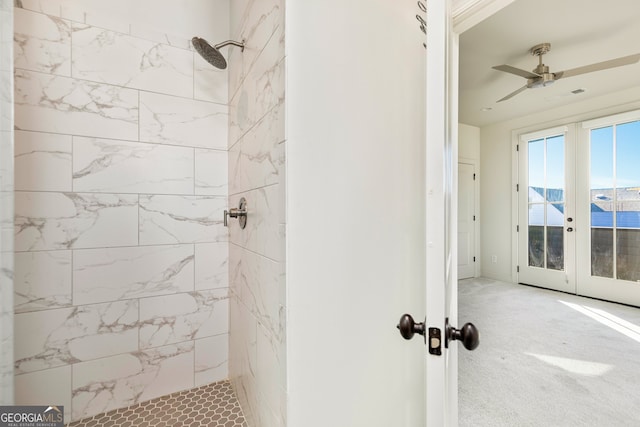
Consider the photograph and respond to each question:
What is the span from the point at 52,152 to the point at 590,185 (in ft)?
18.5

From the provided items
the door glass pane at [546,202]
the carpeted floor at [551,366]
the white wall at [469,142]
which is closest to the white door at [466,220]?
the white wall at [469,142]

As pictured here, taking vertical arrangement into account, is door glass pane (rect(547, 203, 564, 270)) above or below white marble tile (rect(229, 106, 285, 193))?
below

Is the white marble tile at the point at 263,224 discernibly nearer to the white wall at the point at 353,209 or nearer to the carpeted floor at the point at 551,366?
the white wall at the point at 353,209

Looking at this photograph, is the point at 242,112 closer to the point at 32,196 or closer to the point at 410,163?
the point at 410,163

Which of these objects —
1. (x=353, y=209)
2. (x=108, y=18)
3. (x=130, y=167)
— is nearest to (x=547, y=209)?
(x=353, y=209)

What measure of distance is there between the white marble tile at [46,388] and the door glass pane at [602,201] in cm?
559

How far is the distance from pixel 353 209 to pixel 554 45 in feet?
9.95

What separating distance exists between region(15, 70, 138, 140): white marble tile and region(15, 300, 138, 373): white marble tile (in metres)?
1.00

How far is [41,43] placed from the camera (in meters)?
1.48


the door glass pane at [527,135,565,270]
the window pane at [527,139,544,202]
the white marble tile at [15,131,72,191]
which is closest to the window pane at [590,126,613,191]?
the door glass pane at [527,135,565,270]

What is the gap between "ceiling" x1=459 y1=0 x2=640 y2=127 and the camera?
2.17m

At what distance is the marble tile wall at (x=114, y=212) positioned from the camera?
1473mm

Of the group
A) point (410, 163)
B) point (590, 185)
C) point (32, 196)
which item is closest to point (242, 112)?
point (410, 163)

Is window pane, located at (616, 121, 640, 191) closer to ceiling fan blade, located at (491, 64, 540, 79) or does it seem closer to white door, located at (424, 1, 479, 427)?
ceiling fan blade, located at (491, 64, 540, 79)
